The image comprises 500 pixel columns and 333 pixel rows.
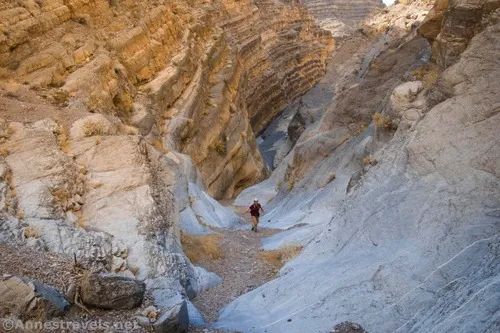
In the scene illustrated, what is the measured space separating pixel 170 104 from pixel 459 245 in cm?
1726

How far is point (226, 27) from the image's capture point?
40594 millimetres

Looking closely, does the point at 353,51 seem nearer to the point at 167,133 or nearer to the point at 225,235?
the point at 167,133

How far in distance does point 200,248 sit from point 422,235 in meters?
5.38

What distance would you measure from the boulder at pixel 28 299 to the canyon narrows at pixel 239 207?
0.6 inches

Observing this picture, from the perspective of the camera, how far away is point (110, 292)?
5.58 metres

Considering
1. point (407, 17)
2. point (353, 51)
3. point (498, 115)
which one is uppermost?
point (498, 115)

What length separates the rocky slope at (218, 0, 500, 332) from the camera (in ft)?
17.3

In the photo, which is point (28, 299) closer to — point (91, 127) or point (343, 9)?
point (91, 127)

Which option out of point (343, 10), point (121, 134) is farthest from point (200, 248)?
point (343, 10)

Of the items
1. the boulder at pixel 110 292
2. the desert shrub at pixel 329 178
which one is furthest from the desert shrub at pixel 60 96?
the boulder at pixel 110 292

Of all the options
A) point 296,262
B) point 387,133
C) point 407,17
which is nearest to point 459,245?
point 296,262

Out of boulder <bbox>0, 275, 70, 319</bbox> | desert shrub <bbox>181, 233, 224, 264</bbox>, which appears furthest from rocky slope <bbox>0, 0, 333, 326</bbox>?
boulder <bbox>0, 275, 70, 319</bbox>

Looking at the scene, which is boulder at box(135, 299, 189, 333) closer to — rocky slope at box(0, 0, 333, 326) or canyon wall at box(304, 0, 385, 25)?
rocky slope at box(0, 0, 333, 326)

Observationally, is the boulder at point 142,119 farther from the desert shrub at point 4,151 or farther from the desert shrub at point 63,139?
the desert shrub at point 4,151
